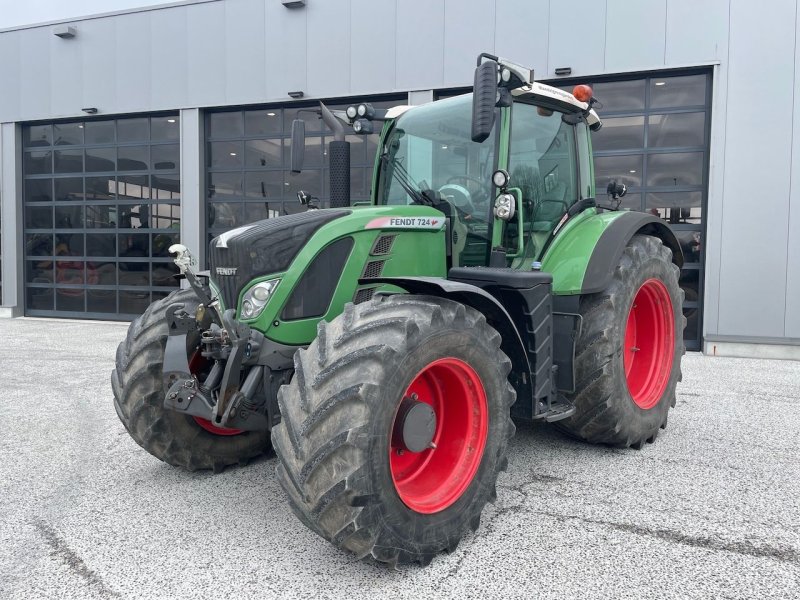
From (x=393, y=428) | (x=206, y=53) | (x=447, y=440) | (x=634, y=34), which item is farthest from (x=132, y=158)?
(x=393, y=428)

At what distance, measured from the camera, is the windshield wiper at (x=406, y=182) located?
152 inches

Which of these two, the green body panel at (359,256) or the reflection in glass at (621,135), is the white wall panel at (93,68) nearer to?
the reflection in glass at (621,135)

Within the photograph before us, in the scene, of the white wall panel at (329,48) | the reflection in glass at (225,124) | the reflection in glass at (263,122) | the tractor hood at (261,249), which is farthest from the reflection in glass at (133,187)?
the tractor hood at (261,249)

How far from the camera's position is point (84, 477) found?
147 inches

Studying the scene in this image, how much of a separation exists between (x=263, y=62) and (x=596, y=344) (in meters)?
9.75

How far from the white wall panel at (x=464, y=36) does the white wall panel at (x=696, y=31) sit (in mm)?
2679

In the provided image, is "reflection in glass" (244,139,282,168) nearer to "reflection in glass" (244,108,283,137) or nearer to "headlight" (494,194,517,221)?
"reflection in glass" (244,108,283,137)

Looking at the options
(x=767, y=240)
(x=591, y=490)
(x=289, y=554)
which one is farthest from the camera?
(x=767, y=240)

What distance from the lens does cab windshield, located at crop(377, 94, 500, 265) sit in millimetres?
3762

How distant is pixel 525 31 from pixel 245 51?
17.2 ft

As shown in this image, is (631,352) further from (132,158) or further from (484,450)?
(132,158)

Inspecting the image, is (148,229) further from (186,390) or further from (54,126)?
(186,390)

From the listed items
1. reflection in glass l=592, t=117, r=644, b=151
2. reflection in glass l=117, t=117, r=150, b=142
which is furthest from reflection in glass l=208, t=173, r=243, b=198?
reflection in glass l=592, t=117, r=644, b=151

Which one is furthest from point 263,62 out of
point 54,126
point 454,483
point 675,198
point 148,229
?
point 454,483
